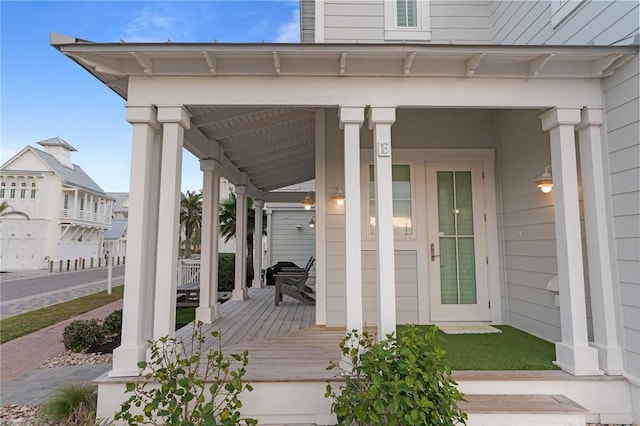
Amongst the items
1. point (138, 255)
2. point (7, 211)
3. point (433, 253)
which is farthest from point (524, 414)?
point (7, 211)

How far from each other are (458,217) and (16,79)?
1979 centimetres

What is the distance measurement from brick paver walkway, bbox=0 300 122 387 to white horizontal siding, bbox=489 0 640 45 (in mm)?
7413

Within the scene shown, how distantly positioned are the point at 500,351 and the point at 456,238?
1.67 m

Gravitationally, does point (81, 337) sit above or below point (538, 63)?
below

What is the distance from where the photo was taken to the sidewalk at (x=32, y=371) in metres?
3.47

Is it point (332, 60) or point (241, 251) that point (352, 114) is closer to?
point (332, 60)

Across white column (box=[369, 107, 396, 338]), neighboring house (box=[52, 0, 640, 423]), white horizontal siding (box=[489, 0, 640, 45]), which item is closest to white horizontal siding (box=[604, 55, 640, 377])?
neighboring house (box=[52, 0, 640, 423])

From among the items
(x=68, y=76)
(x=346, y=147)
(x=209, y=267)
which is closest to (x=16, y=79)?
(x=68, y=76)

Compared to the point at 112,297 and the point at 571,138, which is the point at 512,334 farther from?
the point at 112,297

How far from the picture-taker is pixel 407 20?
199 inches

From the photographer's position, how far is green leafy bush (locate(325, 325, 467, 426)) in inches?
79.7

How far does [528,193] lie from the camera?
414 cm

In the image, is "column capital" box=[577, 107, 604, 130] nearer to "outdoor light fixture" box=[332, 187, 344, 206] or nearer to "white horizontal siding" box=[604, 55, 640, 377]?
"white horizontal siding" box=[604, 55, 640, 377]

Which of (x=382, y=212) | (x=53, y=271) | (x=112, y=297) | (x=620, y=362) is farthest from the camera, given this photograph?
(x=53, y=271)
